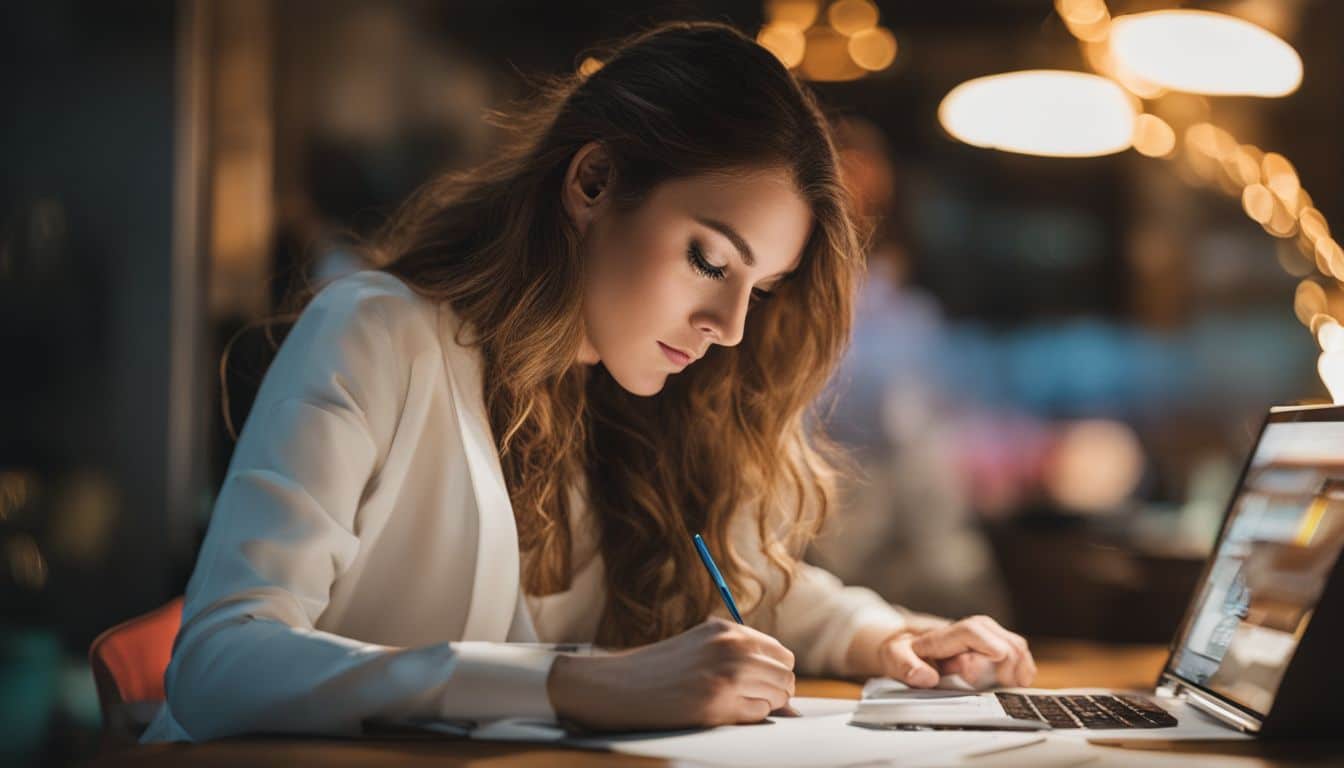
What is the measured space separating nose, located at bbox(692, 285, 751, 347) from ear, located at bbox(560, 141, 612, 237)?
18cm

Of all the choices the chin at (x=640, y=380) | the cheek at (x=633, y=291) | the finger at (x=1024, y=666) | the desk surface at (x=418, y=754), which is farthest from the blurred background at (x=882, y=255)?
the desk surface at (x=418, y=754)

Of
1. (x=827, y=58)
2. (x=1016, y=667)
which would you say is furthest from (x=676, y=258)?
(x=827, y=58)

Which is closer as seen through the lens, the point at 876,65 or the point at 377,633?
the point at 377,633

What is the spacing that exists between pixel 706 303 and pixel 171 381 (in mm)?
2569

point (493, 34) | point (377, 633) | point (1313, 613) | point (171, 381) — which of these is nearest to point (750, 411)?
point (377, 633)

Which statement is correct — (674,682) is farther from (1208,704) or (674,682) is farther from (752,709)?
(1208,704)

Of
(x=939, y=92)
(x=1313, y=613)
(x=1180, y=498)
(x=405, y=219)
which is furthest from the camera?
(x=939, y=92)

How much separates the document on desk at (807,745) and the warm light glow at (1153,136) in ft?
10.8

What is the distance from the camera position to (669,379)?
1707 millimetres

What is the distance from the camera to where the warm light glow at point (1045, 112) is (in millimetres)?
3594

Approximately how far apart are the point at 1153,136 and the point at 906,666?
3.98 meters

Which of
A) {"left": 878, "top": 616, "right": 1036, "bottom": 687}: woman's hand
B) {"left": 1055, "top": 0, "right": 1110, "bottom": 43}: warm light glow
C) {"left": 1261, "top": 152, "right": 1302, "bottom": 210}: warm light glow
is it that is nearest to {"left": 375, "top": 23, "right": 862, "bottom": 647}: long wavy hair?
{"left": 878, "top": 616, "right": 1036, "bottom": 687}: woman's hand

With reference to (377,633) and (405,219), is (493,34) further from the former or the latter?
(377,633)

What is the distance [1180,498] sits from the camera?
6.31 meters
